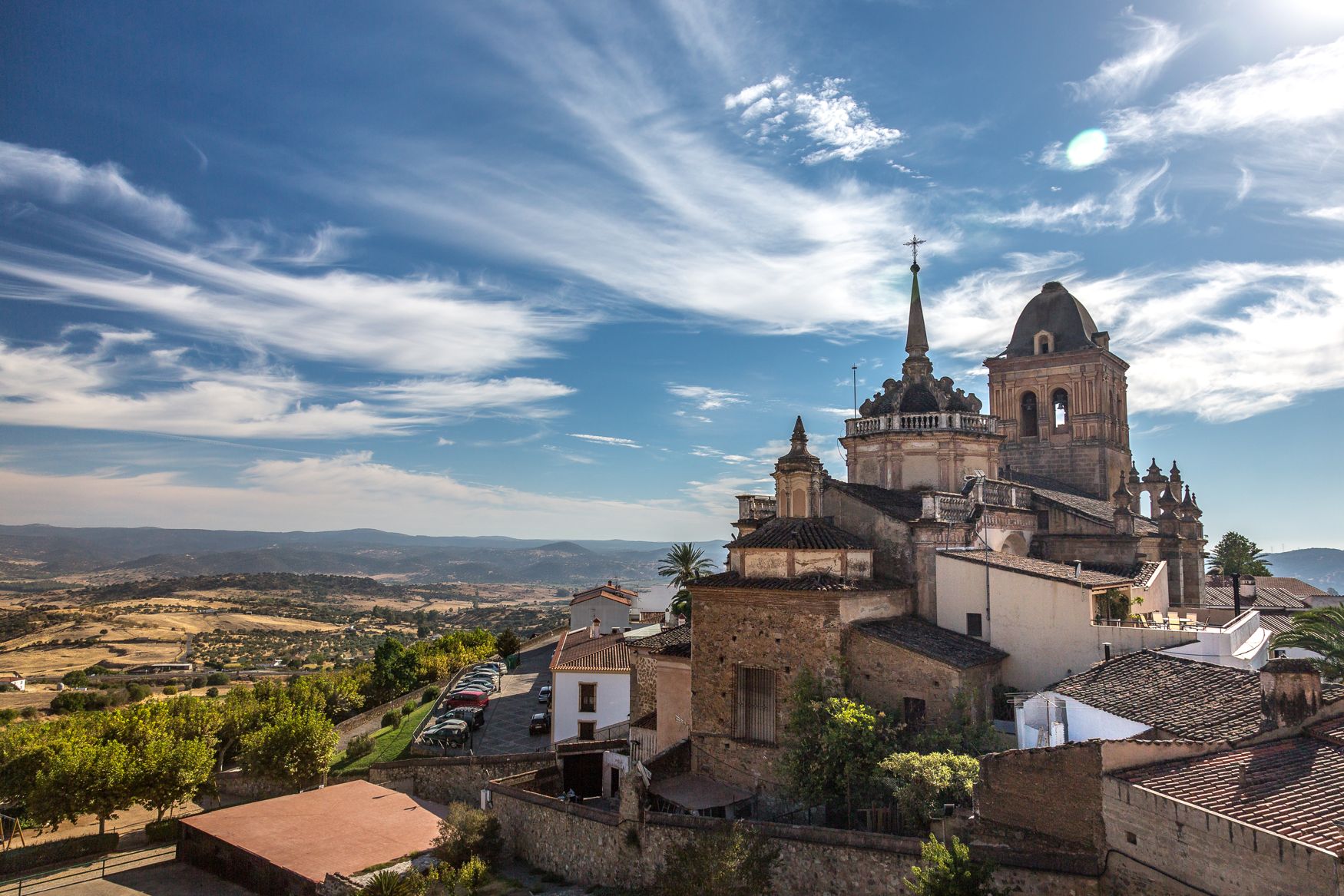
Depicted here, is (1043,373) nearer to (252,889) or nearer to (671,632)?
(671,632)

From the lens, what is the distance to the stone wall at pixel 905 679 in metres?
21.8

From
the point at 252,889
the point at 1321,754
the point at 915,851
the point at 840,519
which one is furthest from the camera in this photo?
the point at 840,519

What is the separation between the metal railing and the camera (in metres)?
26.4

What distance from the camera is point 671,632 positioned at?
33.5 m

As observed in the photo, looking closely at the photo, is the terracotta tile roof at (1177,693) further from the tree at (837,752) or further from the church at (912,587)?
the tree at (837,752)

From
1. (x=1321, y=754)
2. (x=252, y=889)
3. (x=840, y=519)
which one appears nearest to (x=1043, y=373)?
(x=840, y=519)

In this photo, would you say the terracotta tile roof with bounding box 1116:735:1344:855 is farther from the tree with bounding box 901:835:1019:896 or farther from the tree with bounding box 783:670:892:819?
the tree with bounding box 783:670:892:819

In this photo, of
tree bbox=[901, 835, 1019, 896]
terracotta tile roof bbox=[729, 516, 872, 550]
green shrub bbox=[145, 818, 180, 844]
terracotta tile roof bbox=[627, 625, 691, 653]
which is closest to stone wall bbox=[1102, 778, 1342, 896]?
tree bbox=[901, 835, 1019, 896]

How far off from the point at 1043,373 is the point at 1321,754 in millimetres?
36993

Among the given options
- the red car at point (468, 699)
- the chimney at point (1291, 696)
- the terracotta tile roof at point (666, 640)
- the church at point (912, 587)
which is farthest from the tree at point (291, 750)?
the chimney at point (1291, 696)

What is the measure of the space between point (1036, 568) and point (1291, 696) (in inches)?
405

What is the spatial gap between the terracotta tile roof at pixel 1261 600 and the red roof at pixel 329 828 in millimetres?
34993

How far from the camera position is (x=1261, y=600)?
46.1 metres

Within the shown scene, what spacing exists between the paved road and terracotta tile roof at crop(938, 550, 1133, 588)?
18.6m
